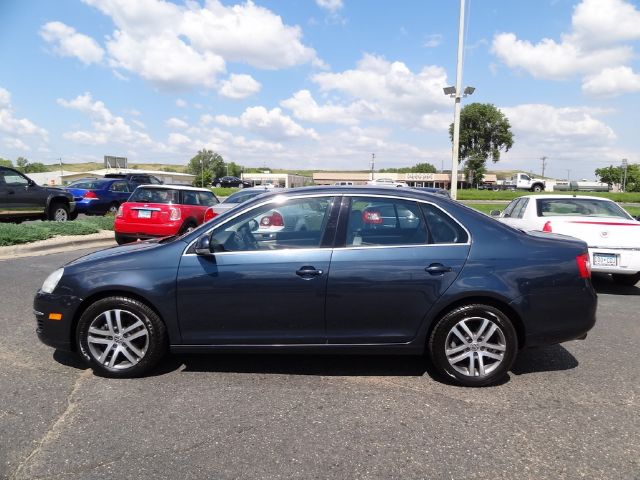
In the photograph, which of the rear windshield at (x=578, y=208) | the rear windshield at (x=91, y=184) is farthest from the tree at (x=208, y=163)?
the rear windshield at (x=578, y=208)

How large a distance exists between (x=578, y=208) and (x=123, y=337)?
769 centimetres

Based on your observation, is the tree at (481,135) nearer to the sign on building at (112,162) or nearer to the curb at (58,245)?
the sign on building at (112,162)

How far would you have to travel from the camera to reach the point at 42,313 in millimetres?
3859

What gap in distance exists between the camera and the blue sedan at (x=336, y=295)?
3672 mm

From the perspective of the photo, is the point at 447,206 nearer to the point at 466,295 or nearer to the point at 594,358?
the point at 466,295

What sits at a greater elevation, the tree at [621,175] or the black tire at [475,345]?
the tree at [621,175]

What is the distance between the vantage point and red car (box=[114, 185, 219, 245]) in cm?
985

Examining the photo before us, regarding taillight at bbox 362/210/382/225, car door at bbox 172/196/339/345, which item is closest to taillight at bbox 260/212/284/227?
car door at bbox 172/196/339/345

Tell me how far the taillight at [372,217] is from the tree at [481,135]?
74.9 metres

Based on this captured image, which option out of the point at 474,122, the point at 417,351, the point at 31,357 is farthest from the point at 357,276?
the point at 474,122

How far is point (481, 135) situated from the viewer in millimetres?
76062

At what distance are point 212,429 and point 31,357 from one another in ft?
7.30

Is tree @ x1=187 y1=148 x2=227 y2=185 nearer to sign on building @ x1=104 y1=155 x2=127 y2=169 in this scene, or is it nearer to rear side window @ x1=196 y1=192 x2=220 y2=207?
sign on building @ x1=104 y1=155 x2=127 y2=169

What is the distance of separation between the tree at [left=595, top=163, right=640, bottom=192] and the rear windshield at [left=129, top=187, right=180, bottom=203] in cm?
11672
